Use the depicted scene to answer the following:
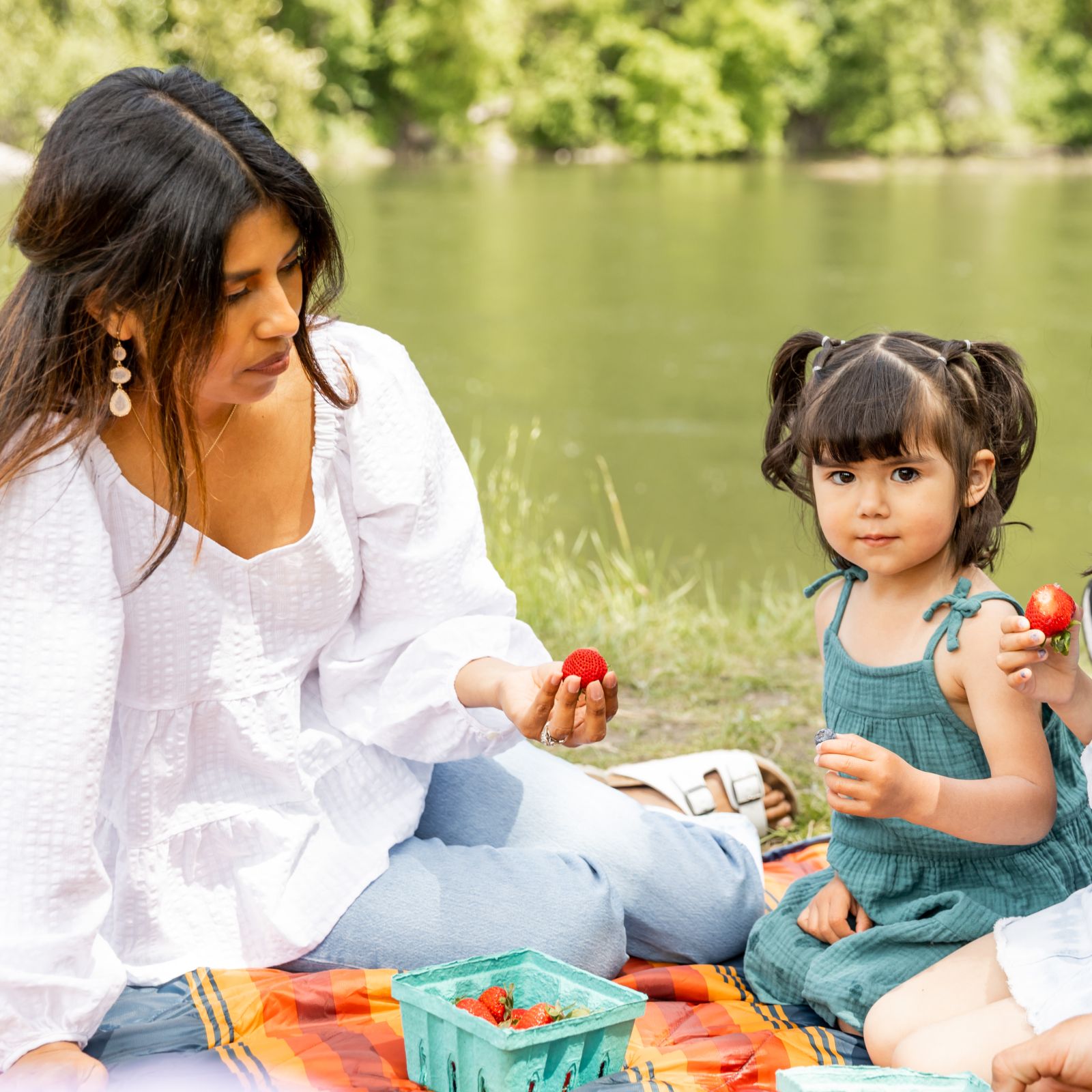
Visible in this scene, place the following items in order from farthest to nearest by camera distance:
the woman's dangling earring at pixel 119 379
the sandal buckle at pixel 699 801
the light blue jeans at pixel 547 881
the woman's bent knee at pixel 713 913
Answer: the sandal buckle at pixel 699 801 < the woman's bent knee at pixel 713 913 < the light blue jeans at pixel 547 881 < the woman's dangling earring at pixel 119 379

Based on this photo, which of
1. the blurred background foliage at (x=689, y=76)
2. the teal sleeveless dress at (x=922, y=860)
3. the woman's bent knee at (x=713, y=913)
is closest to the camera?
the teal sleeveless dress at (x=922, y=860)

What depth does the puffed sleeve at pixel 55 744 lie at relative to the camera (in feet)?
5.16

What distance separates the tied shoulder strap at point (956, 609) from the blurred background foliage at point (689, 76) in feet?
82.9

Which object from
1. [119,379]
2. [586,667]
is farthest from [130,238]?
[586,667]

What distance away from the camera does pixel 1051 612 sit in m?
1.57

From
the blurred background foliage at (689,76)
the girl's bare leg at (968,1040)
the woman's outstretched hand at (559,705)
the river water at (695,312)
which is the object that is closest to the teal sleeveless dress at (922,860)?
the girl's bare leg at (968,1040)

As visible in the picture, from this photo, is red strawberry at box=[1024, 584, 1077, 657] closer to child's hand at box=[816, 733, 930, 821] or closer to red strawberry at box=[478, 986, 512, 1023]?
child's hand at box=[816, 733, 930, 821]

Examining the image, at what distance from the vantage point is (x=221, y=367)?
5.41ft

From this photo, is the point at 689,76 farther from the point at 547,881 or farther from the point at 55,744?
the point at 55,744

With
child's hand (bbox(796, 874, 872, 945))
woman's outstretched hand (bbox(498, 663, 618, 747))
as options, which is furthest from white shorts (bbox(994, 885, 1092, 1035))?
woman's outstretched hand (bbox(498, 663, 618, 747))

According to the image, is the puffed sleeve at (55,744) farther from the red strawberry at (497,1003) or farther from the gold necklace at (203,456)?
the red strawberry at (497,1003)

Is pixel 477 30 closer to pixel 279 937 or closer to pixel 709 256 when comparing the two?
pixel 709 256

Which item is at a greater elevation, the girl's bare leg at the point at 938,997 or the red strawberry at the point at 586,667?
the red strawberry at the point at 586,667

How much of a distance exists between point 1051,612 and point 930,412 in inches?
11.5
